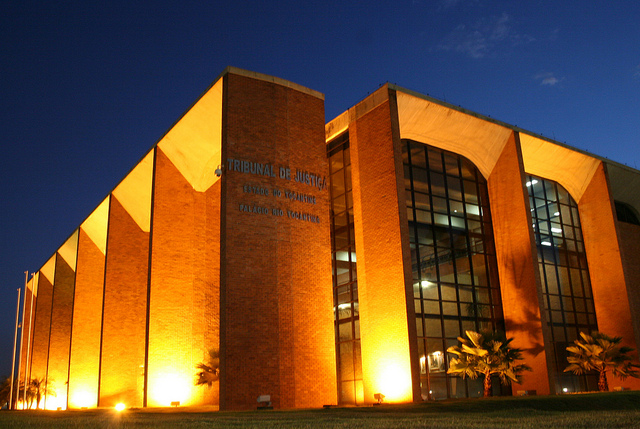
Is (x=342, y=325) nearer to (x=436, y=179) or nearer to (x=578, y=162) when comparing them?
(x=436, y=179)

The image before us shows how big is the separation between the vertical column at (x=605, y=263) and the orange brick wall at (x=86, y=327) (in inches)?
1240

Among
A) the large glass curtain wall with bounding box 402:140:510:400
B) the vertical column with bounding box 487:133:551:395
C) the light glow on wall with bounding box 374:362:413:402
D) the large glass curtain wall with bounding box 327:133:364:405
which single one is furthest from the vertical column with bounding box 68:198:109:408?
the vertical column with bounding box 487:133:551:395

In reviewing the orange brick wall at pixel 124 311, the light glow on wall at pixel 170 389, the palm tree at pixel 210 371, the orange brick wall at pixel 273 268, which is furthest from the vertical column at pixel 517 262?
the orange brick wall at pixel 124 311

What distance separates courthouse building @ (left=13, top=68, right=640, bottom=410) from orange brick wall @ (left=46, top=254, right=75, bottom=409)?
8.89m

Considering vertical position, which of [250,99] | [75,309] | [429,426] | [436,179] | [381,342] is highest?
[250,99]

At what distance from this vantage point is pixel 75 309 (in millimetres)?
40156

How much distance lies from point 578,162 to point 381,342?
18426 millimetres

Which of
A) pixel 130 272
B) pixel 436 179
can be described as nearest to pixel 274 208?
pixel 436 179

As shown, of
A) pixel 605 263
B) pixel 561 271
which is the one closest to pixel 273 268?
pixel 561 271

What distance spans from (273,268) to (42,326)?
134 feet

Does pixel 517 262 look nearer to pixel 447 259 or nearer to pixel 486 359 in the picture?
pixel 447 259

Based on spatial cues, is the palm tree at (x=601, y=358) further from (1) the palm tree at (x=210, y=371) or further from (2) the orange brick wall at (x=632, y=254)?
(1) the palm tree at (x=210, y=371)

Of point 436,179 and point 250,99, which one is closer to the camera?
point 250,99

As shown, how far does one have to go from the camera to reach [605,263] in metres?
32.0
